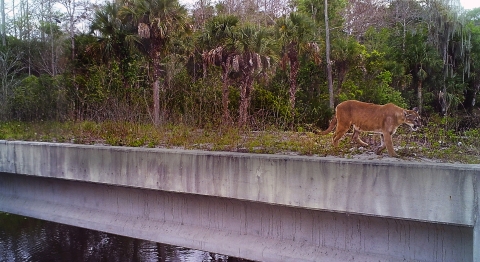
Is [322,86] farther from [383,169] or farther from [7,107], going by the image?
[383,169]

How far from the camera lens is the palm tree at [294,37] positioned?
18719 mm

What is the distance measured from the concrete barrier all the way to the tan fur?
144 cm

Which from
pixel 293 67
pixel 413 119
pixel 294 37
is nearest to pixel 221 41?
pixel 294 37

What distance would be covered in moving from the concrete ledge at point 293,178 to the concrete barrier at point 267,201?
0.01 meters

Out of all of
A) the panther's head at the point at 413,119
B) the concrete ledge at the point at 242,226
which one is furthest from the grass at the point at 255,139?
the concrete ledge at the point at 242,226

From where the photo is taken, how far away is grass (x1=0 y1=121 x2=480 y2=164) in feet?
20.3

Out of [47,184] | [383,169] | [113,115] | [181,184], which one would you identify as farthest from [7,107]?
[383,169]

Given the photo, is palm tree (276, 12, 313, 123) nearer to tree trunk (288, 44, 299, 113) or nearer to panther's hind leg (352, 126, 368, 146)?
tree trunk (288, 44, 299, 113)

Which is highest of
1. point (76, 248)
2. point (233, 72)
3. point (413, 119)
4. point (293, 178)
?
point (233, 72)

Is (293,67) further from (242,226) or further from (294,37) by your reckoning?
(242,226)

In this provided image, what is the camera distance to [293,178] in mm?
5355

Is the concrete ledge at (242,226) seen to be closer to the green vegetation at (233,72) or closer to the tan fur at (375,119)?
the green vegetation at (233,72)

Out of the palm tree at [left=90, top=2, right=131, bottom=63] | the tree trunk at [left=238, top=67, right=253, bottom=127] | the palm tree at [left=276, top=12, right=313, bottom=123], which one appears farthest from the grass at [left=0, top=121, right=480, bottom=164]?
the palm tree at [left=90, top=2, right=131, bottom=63]

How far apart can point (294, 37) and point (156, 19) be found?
6.43 metres
